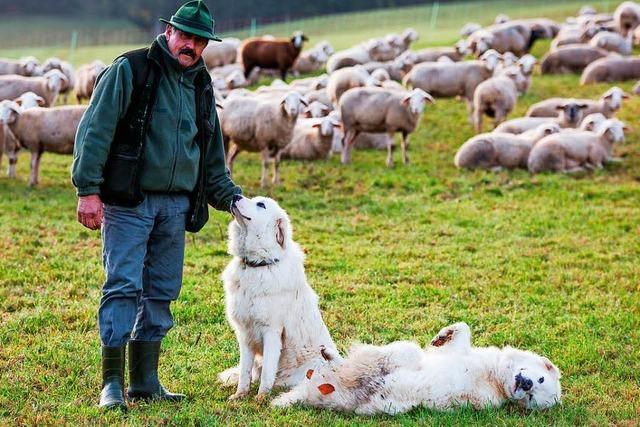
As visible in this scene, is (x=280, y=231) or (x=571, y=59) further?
(x=571, y=59)

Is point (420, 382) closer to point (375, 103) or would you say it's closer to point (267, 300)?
point (267, 300)

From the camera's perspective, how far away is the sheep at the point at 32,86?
1867 cm

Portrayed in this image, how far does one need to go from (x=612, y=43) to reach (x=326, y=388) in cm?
2518

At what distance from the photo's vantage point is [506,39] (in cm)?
2978

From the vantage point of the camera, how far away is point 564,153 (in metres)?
15.7

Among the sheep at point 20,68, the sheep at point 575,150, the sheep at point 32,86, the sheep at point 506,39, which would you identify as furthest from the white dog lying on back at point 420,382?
the sheep at point 506,39

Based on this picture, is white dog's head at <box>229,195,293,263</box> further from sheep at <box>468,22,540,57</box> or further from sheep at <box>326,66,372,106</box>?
sheep at <box>468,22,540,57</box>

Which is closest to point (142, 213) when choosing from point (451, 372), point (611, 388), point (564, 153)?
point (451, 372)

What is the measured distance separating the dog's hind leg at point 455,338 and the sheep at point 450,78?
15.6 metres

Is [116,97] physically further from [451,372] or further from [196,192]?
[451,372]

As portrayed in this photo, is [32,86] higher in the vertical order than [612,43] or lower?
lower

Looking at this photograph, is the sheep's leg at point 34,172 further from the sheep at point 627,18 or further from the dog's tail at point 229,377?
the sheep at point 627,18

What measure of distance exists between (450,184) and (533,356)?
9.07 metres

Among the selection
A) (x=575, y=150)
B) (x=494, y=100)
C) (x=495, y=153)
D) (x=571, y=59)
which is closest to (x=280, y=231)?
(x=495, y=153)
